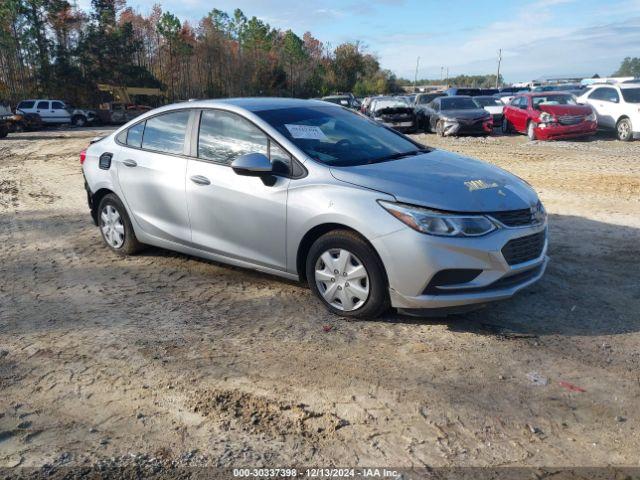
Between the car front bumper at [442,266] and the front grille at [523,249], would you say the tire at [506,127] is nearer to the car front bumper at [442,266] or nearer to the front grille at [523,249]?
the front grille at [523,249]

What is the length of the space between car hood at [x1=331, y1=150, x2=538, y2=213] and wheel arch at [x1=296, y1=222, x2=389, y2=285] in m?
0.34

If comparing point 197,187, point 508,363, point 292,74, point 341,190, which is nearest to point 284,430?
point 508,363

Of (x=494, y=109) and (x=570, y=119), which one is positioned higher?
(x=494, y=109)

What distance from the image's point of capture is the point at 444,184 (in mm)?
4176

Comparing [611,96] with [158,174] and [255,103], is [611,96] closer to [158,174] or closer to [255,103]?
[255,103]

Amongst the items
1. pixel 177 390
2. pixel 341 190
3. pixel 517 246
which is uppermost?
pixel 341 190

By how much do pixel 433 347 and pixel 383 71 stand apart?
3228 inches

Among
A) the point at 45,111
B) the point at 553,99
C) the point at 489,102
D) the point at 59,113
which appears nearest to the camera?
the point at 553,99

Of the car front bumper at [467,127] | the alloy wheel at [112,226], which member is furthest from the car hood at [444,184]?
the car front bumper at [467,127]

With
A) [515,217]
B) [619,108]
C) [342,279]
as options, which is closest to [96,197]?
[342,279]

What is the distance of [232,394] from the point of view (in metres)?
3.36

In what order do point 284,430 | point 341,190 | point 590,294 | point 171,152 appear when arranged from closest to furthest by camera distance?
point 284,430 < point 341,190 < point 590,294 < point 171,152

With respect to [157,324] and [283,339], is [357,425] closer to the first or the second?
[283,339]

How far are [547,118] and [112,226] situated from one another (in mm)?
14336
